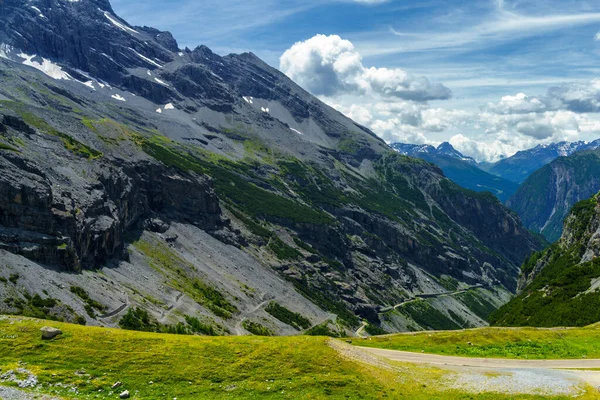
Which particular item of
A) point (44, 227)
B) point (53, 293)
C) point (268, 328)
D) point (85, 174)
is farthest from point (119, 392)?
point (85, 174)

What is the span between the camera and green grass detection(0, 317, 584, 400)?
42562 mm

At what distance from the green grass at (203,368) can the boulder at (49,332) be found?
2.58ft

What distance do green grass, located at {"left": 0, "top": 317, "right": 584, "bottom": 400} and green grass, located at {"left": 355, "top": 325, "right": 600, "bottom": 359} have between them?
13.4m

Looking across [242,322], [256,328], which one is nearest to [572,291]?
[256,328]

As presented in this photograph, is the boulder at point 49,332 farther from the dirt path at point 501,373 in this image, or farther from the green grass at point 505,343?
the green grass at point 505,343

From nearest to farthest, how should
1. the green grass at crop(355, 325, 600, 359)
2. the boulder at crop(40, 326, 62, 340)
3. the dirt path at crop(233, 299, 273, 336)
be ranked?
the boulder at crop(40, 326, 62, 340)
the green grass at crop(355, 325, 600, 359)
the dirt path at crop(233, 299, 273, 336)

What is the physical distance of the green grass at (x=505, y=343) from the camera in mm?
58531

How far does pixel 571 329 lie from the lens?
70812 millimetres

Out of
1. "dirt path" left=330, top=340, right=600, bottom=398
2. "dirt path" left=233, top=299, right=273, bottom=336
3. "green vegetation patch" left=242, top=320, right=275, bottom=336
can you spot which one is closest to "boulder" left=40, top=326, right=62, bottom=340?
"dirt path" left=330, top=340, right=600, bottom=398

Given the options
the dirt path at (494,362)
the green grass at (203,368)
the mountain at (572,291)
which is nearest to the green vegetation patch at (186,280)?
the mountain at (572,291)

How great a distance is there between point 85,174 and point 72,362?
154 m

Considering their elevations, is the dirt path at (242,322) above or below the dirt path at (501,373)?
below

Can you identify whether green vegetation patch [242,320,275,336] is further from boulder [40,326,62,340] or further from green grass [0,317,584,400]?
boulder [40,326,62,340]

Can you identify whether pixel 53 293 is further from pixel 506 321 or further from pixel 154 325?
pixel 506 321
